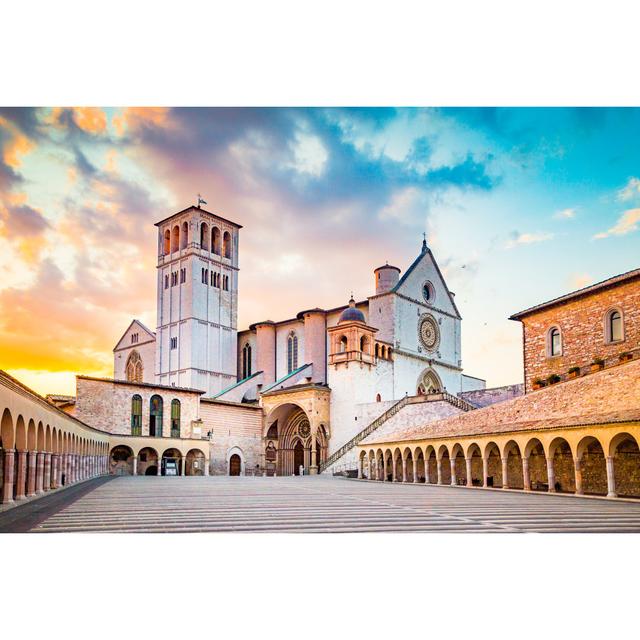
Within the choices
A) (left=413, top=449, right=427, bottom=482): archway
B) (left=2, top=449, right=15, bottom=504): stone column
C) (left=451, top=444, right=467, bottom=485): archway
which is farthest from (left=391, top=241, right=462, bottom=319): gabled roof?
(left=2, top=449, right=15, bottom=504): stone column

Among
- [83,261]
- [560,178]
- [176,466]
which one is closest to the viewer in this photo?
[560,178]

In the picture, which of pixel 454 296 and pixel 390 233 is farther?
pixel 454 296

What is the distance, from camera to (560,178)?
17.2 metres

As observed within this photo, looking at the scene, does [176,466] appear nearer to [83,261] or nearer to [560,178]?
[83,261]

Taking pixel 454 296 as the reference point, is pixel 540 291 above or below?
below

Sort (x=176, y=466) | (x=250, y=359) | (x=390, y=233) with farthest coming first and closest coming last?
(x=250, y=359)
(x=176, y=466)
(x=390, y=233)

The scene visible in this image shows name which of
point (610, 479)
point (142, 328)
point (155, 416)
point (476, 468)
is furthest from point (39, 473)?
point (142, 328)

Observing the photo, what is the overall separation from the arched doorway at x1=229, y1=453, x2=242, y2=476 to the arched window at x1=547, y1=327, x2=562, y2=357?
69.8ft

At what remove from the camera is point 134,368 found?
190 feet

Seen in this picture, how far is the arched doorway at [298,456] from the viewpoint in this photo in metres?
45.5

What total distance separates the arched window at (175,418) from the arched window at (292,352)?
37.5 ft

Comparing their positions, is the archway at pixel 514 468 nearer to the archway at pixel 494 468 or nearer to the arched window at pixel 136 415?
the archway at pixel 494 468

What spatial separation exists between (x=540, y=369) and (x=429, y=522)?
17.6 m
